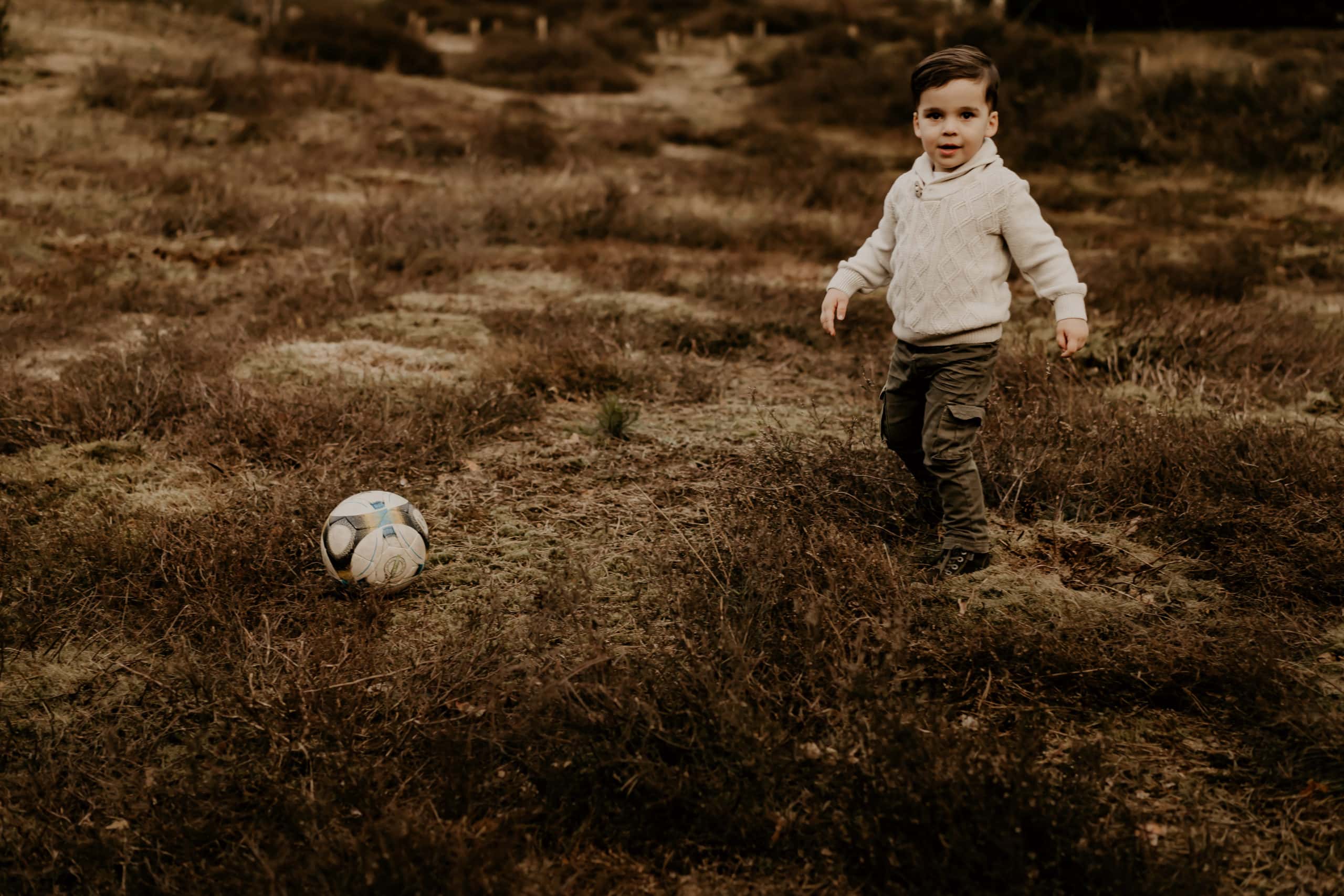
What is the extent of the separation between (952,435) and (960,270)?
535mm

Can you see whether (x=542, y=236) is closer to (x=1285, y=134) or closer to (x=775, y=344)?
(x=775, y=344)

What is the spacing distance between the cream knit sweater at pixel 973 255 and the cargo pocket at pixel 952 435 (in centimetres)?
24

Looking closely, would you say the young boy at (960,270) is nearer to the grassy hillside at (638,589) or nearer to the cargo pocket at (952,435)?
the cargo pocket at (952,435)

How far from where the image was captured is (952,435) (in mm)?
3137

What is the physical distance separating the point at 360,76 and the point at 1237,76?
12.4 metres

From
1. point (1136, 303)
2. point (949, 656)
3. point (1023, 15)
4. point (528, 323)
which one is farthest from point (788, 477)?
point (1023, 15)

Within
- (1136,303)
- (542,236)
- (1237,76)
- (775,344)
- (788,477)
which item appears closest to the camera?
(788,477)

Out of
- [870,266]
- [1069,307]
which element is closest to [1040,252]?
[1069,307]

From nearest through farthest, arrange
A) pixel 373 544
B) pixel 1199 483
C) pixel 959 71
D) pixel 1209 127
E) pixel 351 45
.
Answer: pixel 959 71 < pixel 373 544 < pixel 1199 483 < pixel 1209 127 < pixel 351 45

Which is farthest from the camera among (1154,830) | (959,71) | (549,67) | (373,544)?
(549,67)

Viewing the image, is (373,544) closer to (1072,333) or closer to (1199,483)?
(1072,333)

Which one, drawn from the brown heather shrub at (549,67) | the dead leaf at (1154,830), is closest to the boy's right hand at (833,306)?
the dead leaf at (1154,830)

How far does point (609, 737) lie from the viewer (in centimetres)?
244

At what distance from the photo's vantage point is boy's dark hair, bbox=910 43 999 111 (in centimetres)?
291
